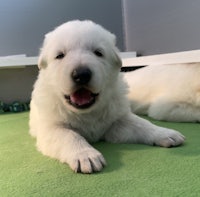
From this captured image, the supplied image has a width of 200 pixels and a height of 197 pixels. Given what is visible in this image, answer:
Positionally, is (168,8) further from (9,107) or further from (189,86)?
(9,107)

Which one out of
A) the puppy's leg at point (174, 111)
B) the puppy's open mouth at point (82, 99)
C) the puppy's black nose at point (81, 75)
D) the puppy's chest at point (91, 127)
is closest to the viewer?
the puppy's black nose at point (81, 75)

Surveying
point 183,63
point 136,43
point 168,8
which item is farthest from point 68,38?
point 136,43

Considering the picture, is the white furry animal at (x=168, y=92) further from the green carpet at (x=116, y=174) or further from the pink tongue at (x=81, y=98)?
the pink tongue at (x=81, y=98)

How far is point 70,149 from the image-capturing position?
4.80 ft

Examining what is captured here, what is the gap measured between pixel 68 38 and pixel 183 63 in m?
1.21

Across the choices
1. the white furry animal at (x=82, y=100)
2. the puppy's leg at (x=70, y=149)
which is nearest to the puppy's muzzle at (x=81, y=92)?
the white furry animal at (x=82, y=100)

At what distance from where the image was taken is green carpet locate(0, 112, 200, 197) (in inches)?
44.4

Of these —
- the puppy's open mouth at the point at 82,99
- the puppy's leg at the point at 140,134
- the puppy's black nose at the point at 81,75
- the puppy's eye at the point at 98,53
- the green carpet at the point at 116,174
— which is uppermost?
the puppy's eye at the point at 98,53

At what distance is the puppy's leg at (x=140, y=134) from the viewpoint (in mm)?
1640

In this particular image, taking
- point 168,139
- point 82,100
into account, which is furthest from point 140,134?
point 82,100

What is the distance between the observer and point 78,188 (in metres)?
1.17

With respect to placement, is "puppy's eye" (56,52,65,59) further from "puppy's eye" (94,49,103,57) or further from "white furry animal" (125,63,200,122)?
"white furry animal" (125,63,200,122)

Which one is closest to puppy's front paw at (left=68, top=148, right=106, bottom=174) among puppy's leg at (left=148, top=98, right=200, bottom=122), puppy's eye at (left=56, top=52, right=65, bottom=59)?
puppy's eye at (left=56, top=52, right=65, bottom=59)

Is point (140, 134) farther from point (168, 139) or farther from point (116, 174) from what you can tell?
point (116, 174)
